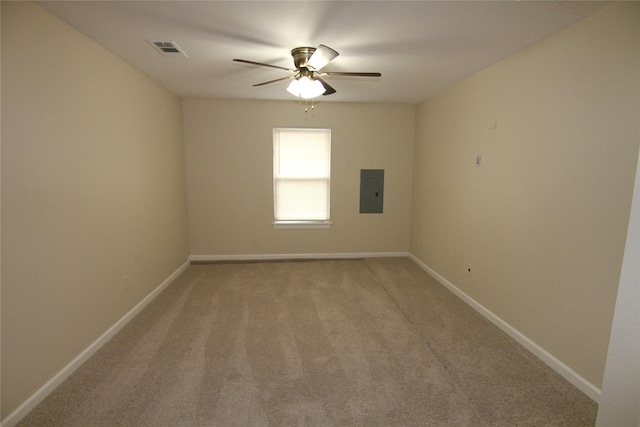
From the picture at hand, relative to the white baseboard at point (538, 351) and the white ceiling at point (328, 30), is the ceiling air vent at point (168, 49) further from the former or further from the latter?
the white baseboard at point (538, 351)

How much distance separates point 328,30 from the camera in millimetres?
2172

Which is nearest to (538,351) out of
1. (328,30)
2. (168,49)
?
(328,30)

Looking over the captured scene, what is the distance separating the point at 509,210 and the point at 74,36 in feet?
12.6

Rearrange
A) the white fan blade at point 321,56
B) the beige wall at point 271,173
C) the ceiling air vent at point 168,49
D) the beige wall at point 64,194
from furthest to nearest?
the beige wall at point 271,173
the ceiling air vent at point 168,49
the white fan blade at point 321,56
the beige wall at point 64,194

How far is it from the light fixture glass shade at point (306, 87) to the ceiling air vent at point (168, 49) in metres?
1.05

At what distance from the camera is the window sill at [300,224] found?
15.7ft

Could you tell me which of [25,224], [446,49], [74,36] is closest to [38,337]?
[25,224]

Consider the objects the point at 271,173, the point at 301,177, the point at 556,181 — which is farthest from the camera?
the point at 301,177

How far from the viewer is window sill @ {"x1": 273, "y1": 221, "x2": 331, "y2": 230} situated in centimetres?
480

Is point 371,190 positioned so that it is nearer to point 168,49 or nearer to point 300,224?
point 300,224

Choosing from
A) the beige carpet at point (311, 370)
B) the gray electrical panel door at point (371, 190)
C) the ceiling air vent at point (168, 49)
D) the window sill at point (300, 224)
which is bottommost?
the beige carpet at point (311, 370)

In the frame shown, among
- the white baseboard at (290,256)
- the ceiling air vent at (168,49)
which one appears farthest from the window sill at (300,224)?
the ceiling air vent at (168,49)

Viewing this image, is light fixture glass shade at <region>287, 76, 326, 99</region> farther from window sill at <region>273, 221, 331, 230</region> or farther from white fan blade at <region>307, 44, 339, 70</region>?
window sill at <region>273, 221, 331, 230</region>

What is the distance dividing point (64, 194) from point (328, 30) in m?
2.28
